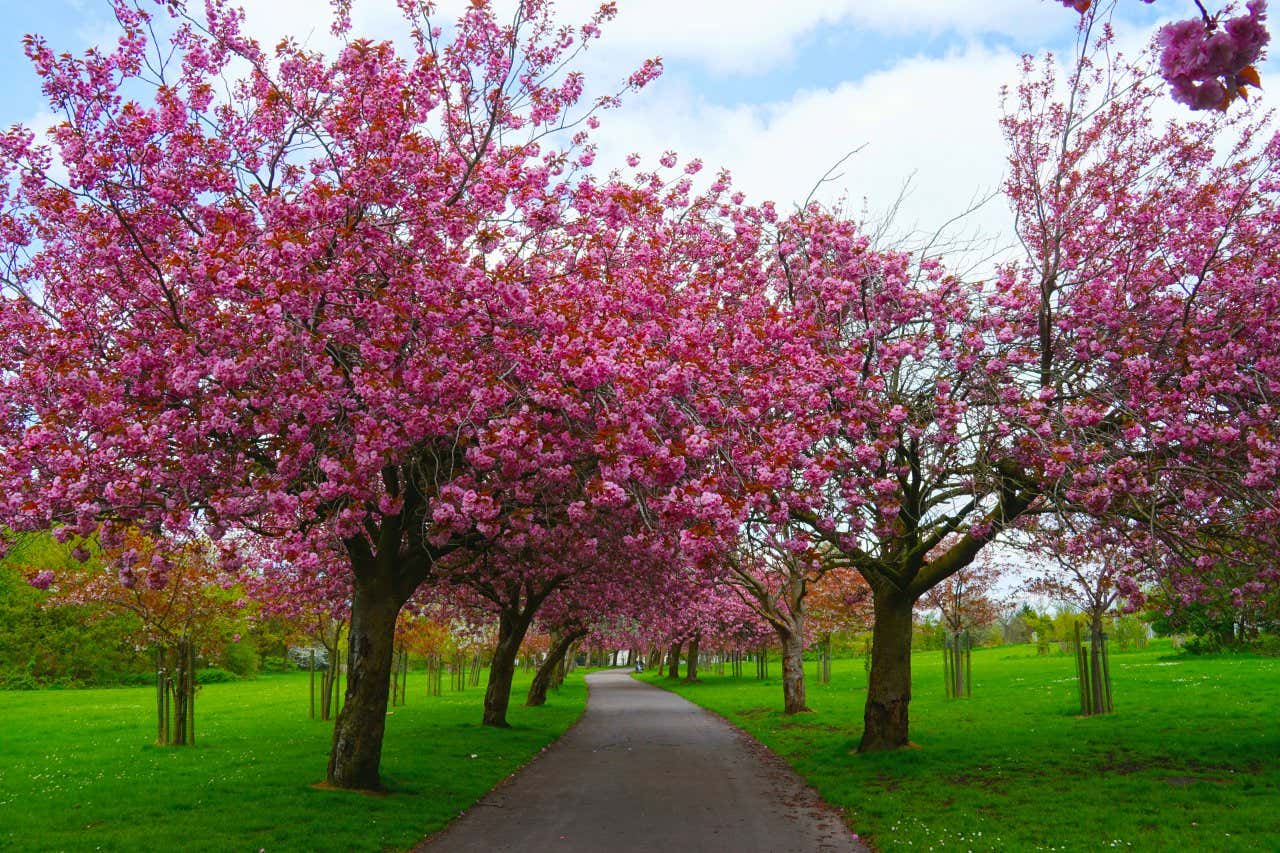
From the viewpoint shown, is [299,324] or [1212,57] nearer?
[1212,57]

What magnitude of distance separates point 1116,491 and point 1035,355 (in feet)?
Answer: 11.6

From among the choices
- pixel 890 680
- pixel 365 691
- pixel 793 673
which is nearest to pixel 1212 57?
pixel 365 691

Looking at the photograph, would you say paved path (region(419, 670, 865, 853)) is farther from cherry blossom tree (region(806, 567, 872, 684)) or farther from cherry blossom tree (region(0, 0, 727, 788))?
cherry blossom tree (region(806, 567, 872, 684))

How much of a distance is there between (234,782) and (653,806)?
6.41 m

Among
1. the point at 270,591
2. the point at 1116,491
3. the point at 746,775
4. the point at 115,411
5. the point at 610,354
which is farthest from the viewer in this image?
the point at 270,591

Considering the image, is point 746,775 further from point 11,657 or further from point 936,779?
point 11,657

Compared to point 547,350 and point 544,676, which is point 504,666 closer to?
point 544,676

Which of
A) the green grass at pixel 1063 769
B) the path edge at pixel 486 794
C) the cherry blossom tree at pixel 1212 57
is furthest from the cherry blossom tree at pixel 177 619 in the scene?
the cherry blossom tree at pixel 1212 57

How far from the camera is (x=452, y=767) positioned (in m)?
14.4

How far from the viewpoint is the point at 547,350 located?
31.0ft

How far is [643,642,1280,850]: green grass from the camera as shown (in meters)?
8.97

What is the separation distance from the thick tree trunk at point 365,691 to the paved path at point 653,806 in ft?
6.08

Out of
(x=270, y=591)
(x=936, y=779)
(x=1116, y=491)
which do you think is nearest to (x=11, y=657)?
(x=270, y=591)

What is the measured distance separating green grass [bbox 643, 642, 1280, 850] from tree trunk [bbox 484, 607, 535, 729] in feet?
22.5
